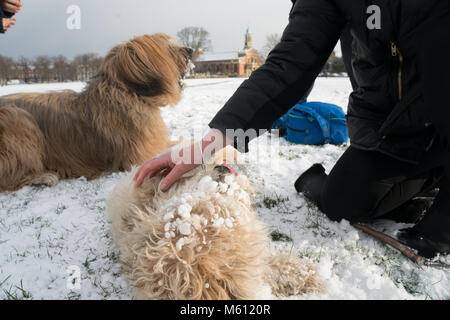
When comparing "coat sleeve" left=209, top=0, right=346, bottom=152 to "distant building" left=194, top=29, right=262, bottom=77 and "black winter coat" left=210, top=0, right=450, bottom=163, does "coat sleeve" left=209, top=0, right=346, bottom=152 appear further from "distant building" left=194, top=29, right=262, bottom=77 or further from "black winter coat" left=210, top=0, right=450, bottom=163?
"distant building" left=194, top=29, right=262, bottom=77

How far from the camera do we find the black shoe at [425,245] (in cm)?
172

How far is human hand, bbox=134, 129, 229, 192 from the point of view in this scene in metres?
1.54

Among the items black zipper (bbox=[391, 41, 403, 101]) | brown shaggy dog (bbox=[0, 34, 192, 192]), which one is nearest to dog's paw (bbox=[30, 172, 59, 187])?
brown shaggy dog (bbox=[0, 34, 192, 192])

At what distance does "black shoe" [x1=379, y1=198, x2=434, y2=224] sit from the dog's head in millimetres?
2510

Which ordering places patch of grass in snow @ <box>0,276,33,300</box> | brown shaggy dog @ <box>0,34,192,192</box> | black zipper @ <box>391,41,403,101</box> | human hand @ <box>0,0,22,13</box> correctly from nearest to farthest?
patch of grass in snow @ <box>0,276,33,300</box>
black zipper @ <box>391,41,403,101</box>
human hand @ <box>0,0,22,13</box>
brown shaggy dog @ <box>0,34,192,192</box>

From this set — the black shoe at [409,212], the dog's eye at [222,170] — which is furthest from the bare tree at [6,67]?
the black shoe at [409,212]

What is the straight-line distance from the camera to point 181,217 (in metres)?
1.20

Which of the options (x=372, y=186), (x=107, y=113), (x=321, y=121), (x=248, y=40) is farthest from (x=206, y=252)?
(x=248, y=40)

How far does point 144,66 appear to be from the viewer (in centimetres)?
316

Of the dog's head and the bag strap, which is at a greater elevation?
the dog's head

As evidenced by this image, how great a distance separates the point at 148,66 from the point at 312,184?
2.12 meters

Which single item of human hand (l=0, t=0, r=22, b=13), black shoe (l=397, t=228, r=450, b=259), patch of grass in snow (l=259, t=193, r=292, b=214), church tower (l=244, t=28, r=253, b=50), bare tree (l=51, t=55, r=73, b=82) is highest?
church tower (l=244, t=28, r=253, b=50)
